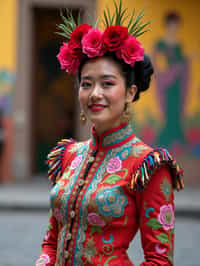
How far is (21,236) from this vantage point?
19.1ft

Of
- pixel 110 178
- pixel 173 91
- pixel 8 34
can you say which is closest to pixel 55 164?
pixel 110 178

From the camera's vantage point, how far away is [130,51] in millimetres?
1750

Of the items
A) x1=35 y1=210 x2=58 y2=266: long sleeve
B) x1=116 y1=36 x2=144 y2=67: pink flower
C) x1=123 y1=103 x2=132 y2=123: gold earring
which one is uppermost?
x1=116 y1=36 x2=144 y2=67: pink flower

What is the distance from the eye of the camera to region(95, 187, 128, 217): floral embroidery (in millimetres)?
1677

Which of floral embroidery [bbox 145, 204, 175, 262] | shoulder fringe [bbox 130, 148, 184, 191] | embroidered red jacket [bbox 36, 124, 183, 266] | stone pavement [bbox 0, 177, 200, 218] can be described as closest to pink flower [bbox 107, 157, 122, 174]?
embroidered red jacket [bbox 36, 124, 183, 266]

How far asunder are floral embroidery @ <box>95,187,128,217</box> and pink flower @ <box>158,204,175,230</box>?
0.43ft

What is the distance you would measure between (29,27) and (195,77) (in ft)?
11.4

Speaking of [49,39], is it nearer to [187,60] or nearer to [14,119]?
[14,119]

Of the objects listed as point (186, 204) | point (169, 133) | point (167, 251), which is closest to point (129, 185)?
point (167, 251)

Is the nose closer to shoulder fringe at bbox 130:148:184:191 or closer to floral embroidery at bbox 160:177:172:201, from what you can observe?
shoulder fringe at bbox 130:148:184:191

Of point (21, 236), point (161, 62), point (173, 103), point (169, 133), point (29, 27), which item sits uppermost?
point (29, 27)

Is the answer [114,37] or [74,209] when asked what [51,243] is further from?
[114,37]

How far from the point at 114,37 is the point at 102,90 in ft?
0.66

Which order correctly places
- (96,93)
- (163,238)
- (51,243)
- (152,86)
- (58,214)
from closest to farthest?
(163,238), (96,93), (58,214), (51,243), (152,86)
